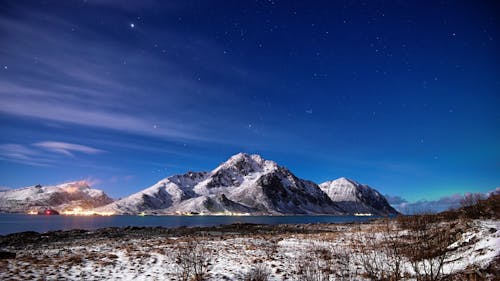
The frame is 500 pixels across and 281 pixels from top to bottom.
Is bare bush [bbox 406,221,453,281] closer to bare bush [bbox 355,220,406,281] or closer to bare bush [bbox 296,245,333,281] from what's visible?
bare bush [bbox 355,220,406,281]

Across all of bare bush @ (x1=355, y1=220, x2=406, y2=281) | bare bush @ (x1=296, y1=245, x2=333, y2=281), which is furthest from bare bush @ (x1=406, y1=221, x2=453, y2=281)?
bare bush @ (x1=296, y1=245, x2=333, y2=281)

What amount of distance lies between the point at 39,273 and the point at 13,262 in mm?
2775

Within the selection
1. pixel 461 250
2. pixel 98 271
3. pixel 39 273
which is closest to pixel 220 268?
pixel 98 271

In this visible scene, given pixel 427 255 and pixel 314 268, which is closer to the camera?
pixel 427 255

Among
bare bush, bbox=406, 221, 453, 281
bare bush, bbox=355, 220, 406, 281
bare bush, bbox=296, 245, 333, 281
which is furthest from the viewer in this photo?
bare bush, bbox=296, 245, 333, 281

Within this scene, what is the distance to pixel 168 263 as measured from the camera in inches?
648

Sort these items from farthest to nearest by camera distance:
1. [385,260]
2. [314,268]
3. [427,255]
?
[385,260]
[314,268]
[427,255]

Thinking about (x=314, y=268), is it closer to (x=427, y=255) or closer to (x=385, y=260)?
(x=385, y=260)

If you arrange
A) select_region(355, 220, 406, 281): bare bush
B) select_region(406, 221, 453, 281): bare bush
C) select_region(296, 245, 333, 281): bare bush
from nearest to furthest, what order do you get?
select_region(406, 221, 453, 281): bare bush → select_region(355, 220, 406, 281): bare bush → select_region(296, 245, 333, 281): bare bush

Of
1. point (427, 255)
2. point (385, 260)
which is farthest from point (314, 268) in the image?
point (427, 255)

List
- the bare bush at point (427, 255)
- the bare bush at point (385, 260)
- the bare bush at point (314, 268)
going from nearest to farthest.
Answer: the bare bush at point (427, 255) < the bare bush at point (385, 260) < the bare bush at point (314, 268)

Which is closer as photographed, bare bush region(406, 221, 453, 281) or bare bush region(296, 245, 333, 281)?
bare bush region(406, 221, 453, 281)

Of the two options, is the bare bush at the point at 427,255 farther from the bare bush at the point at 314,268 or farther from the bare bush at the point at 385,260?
the bare bush at the point at 314,268

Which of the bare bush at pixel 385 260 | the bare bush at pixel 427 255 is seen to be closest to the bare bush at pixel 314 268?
the bare bush at pixel 385 260
